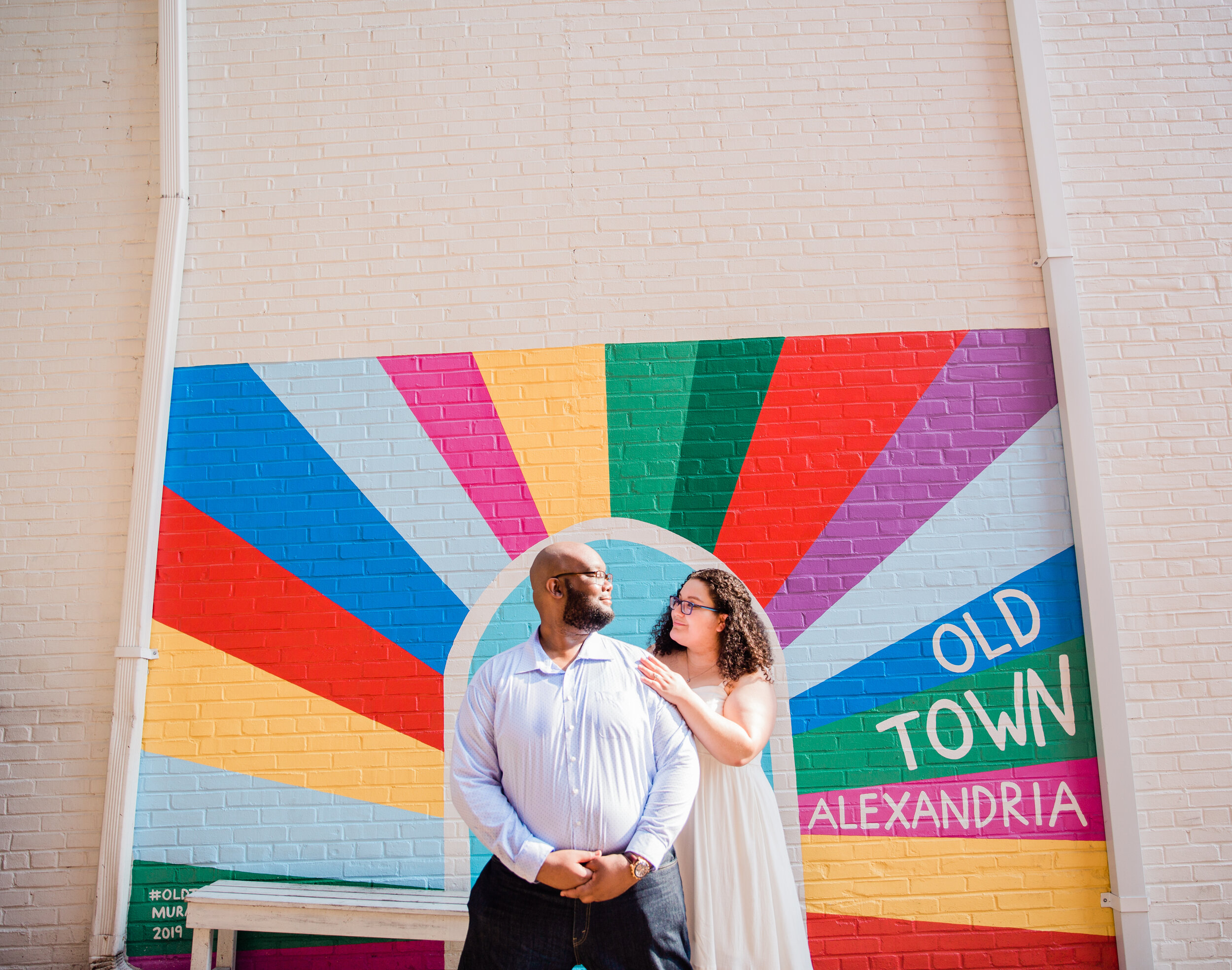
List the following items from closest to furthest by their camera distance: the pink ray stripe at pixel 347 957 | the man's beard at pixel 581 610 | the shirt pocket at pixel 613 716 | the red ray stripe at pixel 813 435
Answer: the shirt pocket at pixel 613 716 < the man's beard at pixel 581 610 < the pink ray stripe at pixel 347 957 < the red ray stripe at pixel 813 435

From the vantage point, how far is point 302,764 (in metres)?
3.50

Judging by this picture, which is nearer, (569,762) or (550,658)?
(569,762)

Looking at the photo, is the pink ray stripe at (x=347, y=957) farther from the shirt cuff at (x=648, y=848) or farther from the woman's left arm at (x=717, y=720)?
the woman's left arm at (x=717, y=720)

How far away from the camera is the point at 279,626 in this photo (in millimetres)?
3611

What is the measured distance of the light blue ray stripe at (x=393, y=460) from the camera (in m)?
Result: 3.64

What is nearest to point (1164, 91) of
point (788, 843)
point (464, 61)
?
point (464, 61)

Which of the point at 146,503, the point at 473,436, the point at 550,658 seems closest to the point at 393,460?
the point at 473,436

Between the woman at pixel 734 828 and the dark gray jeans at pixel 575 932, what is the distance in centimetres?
22

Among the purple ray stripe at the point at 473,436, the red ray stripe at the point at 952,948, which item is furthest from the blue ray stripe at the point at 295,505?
the red ray stripe at the point at 952,948

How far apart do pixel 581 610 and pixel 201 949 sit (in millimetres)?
2327

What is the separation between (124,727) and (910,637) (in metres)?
3.50

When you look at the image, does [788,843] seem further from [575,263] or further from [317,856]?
[575,263]

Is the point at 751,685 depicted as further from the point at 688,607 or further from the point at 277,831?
the point at 277,831

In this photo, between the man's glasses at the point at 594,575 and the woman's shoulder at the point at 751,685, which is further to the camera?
the woman's shoulder at the point at 751,685
